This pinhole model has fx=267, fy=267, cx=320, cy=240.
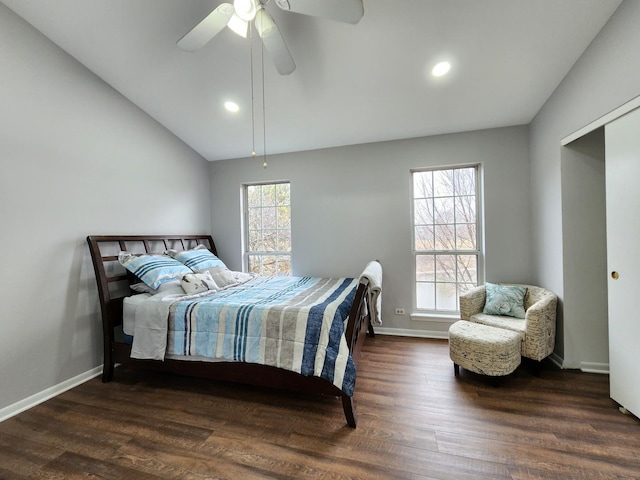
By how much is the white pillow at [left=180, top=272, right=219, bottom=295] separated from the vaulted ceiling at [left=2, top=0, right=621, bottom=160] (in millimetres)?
1852

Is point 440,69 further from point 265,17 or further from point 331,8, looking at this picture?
point 265,17

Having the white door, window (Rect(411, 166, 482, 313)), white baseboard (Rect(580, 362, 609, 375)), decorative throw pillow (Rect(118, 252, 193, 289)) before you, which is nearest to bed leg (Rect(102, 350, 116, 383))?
decorative throw pillow (Rect(118, 252, 193, 289))

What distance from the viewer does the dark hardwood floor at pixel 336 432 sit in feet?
4.86

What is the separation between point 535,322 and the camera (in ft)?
7.61

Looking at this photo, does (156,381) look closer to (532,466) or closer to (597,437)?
(532,466)

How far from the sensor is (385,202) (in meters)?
3.42

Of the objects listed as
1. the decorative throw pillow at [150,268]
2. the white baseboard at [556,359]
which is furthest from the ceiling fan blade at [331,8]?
the white baseboard at [556,359]

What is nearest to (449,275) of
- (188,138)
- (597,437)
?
(597,437)

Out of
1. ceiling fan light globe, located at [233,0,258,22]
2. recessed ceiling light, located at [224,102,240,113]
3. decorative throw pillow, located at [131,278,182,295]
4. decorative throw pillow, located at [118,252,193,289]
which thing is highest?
recessed ceiling light, located at [224,102,240,113]

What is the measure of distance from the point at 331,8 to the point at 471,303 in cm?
281

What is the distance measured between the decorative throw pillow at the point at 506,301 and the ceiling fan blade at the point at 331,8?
2791 mm

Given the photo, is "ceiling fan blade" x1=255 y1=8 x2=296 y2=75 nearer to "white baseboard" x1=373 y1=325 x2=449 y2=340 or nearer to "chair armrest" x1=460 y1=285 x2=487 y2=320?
"chair armrest" x1=460 y1=285 x2=487 y2=320

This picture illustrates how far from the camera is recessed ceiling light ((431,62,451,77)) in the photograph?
2.30 metres

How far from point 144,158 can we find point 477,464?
401 cm
